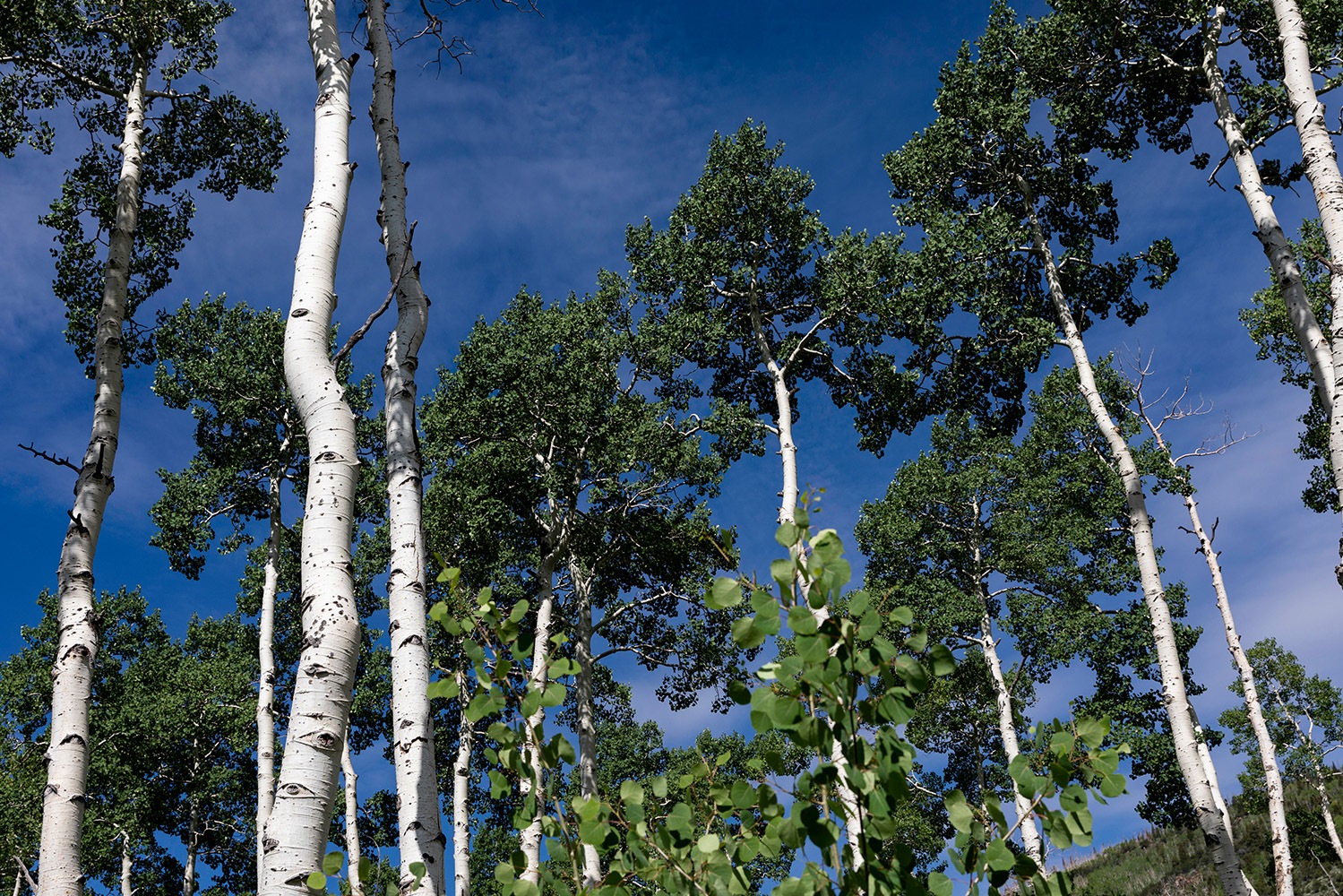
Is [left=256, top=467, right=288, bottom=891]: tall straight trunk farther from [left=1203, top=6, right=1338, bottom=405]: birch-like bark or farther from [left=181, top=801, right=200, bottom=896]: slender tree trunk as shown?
[left=1203, top=6, right=1338, bottom=405]: birch-like bark

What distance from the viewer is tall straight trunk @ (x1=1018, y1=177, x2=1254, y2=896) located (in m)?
8.43

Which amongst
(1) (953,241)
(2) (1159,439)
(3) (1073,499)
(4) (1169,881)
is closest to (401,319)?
(1) (953,241)

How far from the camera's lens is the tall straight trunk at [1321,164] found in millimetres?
7219

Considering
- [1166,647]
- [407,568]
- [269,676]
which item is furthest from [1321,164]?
[269,676]

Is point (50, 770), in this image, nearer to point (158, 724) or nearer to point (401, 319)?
point (401, 319)

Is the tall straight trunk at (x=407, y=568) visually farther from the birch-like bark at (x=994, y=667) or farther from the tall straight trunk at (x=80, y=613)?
the birch-like bark at (x=994, y=667)

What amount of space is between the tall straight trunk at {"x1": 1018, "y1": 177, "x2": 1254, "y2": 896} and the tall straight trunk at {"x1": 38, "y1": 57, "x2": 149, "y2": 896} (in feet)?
32.0

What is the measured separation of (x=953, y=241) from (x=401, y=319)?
11170 mm

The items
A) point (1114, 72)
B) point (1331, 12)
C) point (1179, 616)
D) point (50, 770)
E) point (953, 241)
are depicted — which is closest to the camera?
point (50, 770)

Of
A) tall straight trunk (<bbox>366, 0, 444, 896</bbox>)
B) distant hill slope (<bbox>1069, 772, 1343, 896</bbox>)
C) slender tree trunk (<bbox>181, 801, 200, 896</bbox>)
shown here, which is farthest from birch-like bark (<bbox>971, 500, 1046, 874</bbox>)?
slender tree trunk (<bbox>181, 801, 200, 896</bbox>)

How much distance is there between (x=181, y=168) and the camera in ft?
37.4

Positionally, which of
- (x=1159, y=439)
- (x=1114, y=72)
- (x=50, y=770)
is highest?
(x=1114, y=72)

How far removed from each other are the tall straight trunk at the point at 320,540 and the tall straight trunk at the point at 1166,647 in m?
8.64

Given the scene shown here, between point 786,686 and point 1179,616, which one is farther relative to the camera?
point 1179,616
